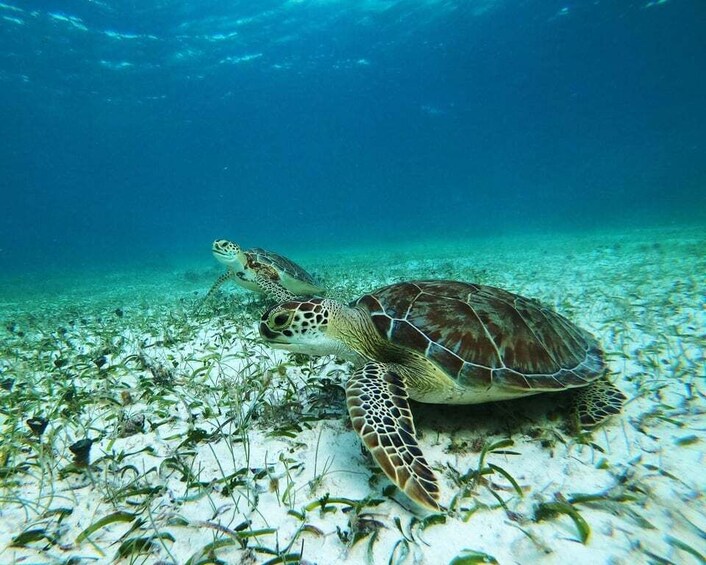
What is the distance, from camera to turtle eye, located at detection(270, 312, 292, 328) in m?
2.62

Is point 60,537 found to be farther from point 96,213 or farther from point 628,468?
point 96,213

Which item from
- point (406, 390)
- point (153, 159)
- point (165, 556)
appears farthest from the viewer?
point (153, 159)

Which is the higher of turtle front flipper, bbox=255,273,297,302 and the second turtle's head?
the second turtle's head

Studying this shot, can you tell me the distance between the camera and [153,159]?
88938mm

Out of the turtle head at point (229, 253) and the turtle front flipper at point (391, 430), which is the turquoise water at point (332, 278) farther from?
the turtle head at point (229, 253)

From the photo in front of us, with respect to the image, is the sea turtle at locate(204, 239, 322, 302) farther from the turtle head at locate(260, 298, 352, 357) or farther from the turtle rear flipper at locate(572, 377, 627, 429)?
the turtle rear flipper at locate(572, 377, 627, 429)

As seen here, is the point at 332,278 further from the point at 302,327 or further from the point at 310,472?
the point at 310,472

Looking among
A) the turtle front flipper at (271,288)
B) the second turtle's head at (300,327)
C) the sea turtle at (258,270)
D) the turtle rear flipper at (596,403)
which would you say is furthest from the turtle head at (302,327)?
the sea turtle at (258,270)

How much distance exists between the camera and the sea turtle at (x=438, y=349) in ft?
7.29

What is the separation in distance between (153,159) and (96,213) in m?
44.3

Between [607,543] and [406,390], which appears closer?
[607,543]

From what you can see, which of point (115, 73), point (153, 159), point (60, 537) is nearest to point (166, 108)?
point (115, 73)

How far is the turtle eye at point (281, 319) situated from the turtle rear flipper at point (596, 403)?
2.40 m

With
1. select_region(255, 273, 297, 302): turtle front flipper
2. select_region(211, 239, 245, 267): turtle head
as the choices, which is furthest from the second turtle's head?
select_region(211, 239, 245, 267): turtle head
